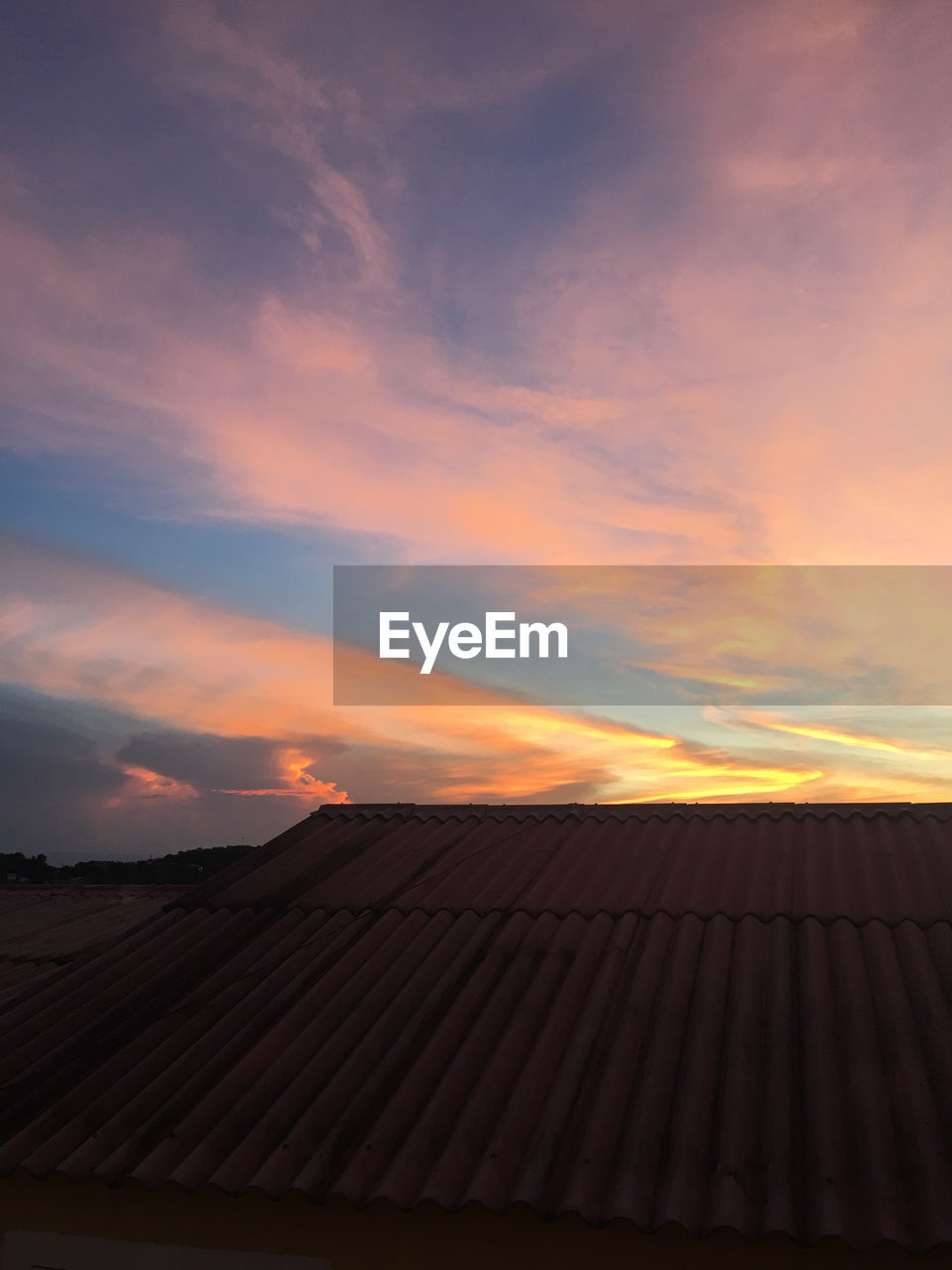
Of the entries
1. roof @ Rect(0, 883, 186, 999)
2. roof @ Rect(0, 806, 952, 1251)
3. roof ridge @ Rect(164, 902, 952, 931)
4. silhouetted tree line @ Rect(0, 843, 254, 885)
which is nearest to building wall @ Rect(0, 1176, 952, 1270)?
roof @ Rect(0, 806, 952, 1251)

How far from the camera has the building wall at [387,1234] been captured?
14.2 ft

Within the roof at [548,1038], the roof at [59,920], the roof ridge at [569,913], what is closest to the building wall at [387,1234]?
the roof at [548,1038]

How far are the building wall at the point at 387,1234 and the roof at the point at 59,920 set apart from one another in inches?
162

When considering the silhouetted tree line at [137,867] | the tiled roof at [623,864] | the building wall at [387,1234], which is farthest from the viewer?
the silhouetted tree line at [137,867]

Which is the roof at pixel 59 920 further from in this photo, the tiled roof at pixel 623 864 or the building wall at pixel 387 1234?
the building wall at pixel 387 1234

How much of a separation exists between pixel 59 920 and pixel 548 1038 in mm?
10858

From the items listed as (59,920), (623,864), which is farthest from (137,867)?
(623,864)

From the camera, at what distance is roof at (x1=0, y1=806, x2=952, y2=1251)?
4.47 m

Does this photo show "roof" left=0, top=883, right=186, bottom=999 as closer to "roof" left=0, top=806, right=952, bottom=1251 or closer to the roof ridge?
the roof ridge

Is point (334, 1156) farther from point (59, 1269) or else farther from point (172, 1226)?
point (59, 1269)

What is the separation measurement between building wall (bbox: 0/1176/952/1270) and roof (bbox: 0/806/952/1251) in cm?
27

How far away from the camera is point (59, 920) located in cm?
1413

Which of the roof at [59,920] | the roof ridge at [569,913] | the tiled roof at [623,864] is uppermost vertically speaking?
the tiled roof at [623,864]

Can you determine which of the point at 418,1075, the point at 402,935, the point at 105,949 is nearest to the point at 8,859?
the point at 105,949
